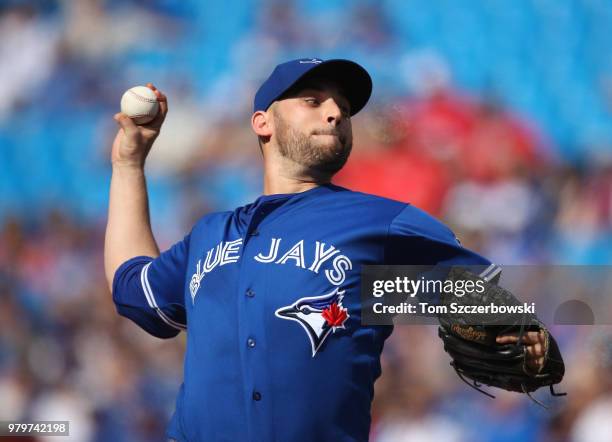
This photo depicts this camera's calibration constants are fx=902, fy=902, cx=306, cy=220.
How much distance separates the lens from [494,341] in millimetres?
2039

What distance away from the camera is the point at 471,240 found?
15.4ft

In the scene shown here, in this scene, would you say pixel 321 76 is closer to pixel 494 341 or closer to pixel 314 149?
pixel 314 149

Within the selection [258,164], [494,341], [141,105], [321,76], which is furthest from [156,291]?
[258,164]

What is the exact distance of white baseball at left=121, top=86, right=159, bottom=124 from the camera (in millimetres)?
2518

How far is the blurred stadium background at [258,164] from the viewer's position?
4.45 m

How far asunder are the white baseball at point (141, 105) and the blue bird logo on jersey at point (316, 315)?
0.83 metres

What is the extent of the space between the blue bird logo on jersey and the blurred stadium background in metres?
2.37

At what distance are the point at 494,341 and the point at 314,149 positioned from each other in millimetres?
644

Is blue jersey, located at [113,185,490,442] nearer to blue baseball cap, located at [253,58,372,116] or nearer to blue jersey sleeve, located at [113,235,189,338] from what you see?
blue jersey sleeve, located at [113,235,189,338]

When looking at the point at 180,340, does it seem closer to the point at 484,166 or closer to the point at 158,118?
the point at 484,166

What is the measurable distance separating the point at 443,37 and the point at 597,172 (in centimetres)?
130

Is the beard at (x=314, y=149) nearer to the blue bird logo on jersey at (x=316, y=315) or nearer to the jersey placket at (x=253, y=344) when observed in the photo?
the jersey placket at (x=253, y=344)

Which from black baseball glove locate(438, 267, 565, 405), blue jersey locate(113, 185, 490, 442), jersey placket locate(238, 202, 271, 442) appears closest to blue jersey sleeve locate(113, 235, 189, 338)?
blue jersey locate(113, 185, 490, 442)

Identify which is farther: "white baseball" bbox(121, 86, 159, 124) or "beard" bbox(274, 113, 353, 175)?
"white baseball" bbox(121, 86, 159, 124)
